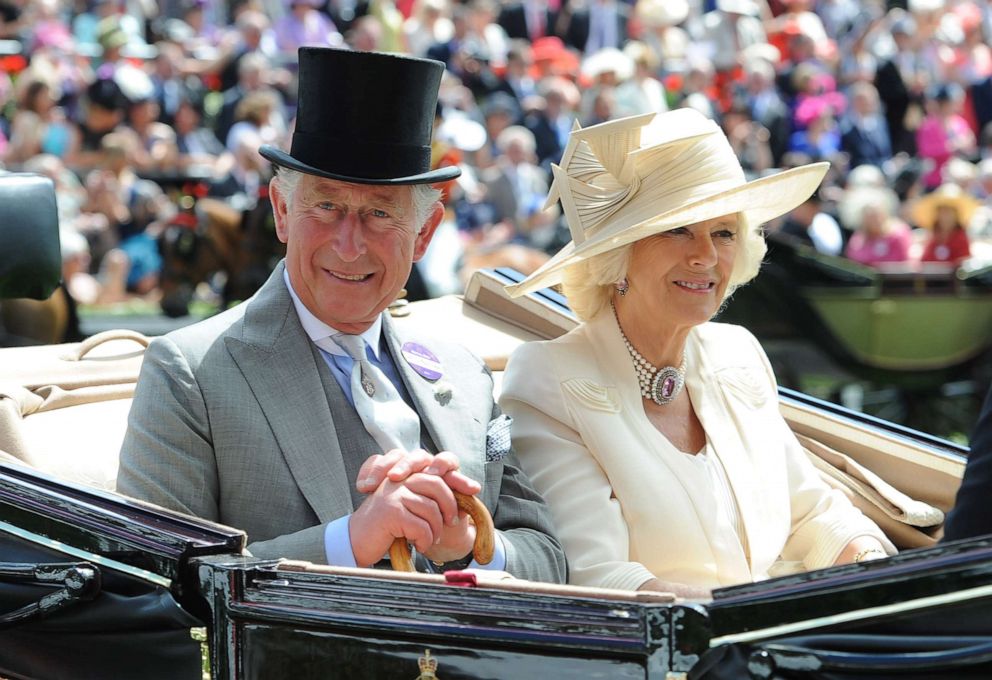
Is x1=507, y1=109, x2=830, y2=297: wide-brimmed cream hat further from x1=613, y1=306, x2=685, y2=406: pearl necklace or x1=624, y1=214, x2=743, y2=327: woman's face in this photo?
→ x1=613, y1=306, x2=685, y2=406: pearl necklace

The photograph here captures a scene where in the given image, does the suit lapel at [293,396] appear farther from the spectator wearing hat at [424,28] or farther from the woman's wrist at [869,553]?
the spectator wearing hat at [424,28]

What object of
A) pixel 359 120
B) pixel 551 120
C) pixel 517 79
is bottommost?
pixel 359 120

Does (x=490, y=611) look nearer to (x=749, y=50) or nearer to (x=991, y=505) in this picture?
(x=991, y=505)

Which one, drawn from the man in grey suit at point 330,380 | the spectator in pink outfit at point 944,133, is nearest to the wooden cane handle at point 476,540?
the man in grey suit at point 330,380

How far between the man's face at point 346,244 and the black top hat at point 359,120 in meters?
0.04

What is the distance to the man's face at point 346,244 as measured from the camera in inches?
94.4

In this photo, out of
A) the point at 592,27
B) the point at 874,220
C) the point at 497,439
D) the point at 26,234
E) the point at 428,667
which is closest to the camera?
the point at 428,667

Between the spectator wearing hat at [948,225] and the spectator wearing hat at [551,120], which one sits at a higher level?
the spectator wearing hat at [551,120]

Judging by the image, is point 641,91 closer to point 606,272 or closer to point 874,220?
point 874,220

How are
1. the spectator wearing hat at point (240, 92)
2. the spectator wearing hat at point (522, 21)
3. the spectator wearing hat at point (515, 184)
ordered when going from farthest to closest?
the spectator wearing hat at point (522, 21), the spectator wearing hat at point (240, 92), the spectator wearing hat at point (515, 184)

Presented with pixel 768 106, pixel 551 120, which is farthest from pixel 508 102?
pixel 768 106

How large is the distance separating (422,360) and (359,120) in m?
0.43

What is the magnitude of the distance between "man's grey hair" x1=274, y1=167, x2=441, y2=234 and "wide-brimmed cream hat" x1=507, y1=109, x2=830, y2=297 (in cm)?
25

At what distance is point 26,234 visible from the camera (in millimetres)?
2807
